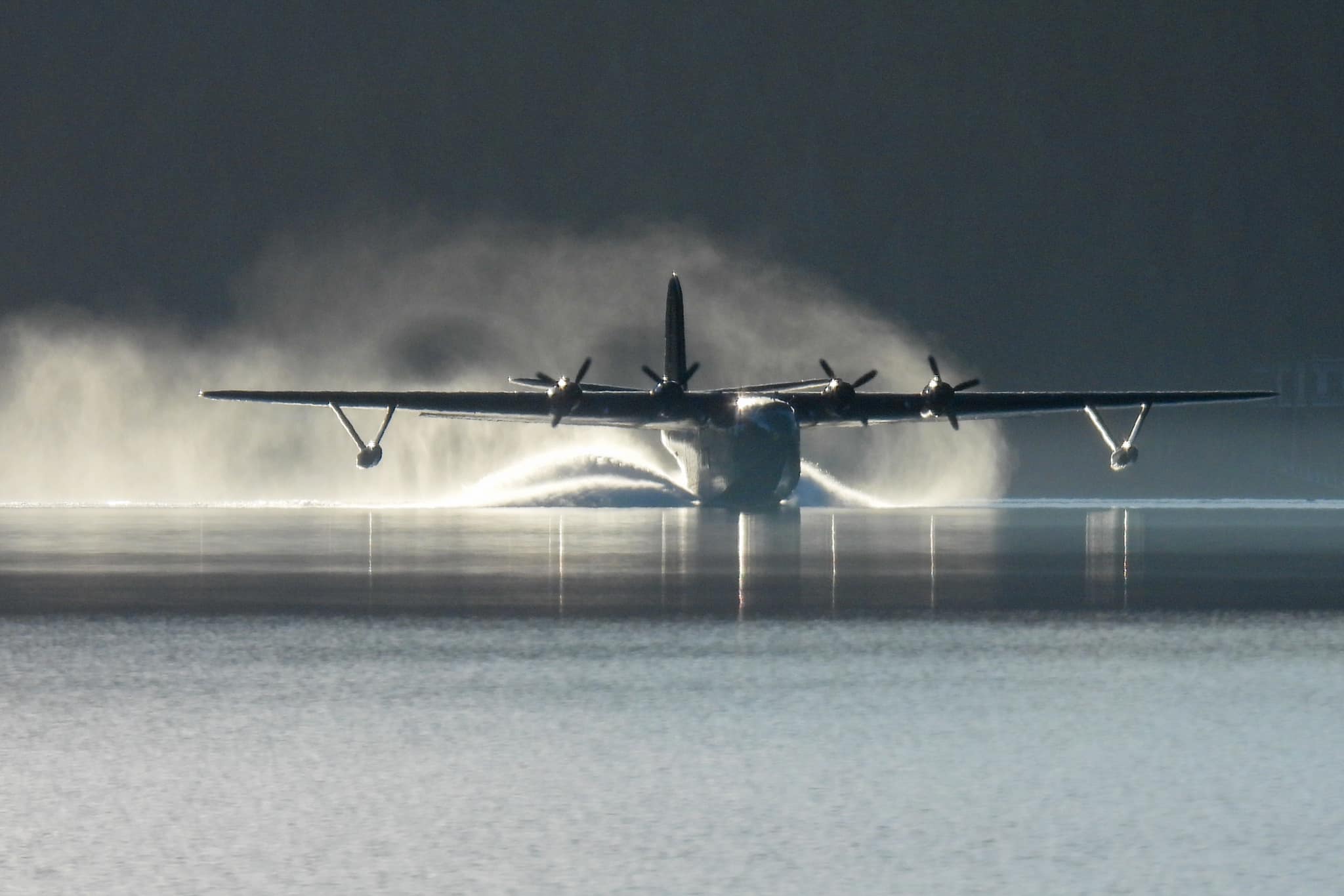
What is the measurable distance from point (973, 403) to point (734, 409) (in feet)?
33.2

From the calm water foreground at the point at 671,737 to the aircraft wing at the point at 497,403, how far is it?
35.3 m

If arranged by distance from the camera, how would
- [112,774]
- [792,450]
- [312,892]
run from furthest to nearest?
[792,450] < [112,774] < [312,892]

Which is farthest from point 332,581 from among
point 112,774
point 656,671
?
point 112,774

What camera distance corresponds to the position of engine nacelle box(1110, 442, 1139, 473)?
219 ft

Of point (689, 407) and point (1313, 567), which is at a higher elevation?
point (689, 407)

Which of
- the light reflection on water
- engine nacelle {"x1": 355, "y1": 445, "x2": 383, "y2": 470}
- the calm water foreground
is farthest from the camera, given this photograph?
engine nacelle {"x1": 355, "y1": 445, "x2": 383, "y2": 470}

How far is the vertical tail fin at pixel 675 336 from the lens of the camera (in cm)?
8700

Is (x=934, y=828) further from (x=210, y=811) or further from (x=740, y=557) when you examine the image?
(x=740, y=557)

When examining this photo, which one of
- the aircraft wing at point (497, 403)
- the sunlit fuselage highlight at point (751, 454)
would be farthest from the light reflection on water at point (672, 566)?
the aircraft wing at point (497, 403)

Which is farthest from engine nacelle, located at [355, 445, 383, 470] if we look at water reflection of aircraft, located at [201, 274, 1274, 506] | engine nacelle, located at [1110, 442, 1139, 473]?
engine nacelle, located at [1110, 442, 1139, 473]

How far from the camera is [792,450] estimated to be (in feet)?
222

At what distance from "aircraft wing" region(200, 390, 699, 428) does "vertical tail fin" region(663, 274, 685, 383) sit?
13795 millimetres

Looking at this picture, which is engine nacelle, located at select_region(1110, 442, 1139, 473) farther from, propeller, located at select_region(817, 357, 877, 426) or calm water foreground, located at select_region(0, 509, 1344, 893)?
calm water foreground, located at select_region(0, 509, 1344, 893)

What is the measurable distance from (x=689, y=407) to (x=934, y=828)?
59717 mm
